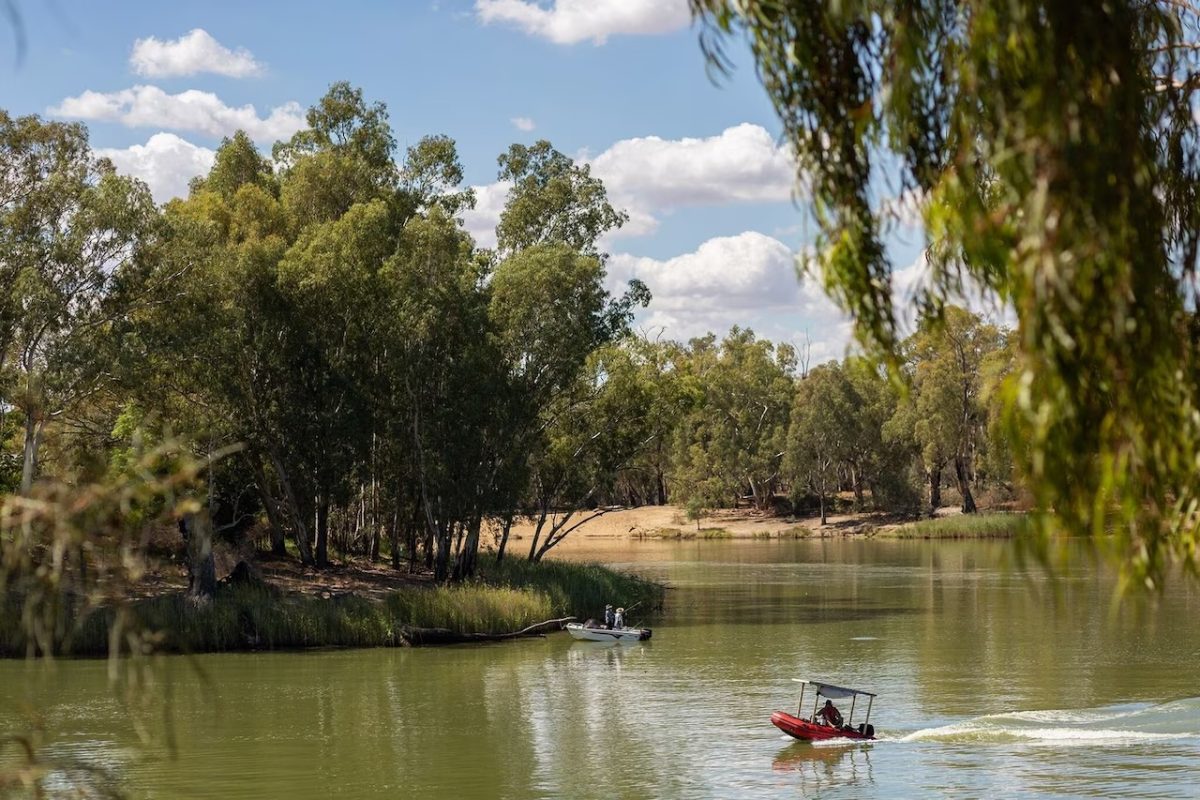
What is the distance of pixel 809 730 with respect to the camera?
949 inches

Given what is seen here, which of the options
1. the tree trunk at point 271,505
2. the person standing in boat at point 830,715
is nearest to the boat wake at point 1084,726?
the person standing in boat at point 830,715

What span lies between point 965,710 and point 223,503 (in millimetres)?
25483

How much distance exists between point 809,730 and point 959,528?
6204 centimetres

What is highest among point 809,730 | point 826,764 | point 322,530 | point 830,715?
Answer: point 322,530

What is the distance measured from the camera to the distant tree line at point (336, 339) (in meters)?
36.2

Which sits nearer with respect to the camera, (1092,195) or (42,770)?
(42,770)

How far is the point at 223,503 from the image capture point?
43875 millimetres

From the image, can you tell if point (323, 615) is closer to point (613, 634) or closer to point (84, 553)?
point (613, 634)

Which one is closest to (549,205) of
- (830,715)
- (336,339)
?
(336,339)

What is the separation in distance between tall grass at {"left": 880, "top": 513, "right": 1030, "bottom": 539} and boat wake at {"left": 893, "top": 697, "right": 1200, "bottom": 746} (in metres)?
53.8

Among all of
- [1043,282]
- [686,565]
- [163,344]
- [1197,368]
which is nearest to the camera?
[1043,282]

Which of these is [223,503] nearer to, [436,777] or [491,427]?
[491,427]

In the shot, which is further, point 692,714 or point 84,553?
point 692,714

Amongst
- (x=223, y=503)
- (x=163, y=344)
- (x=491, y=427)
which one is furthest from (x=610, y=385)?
(x=163, y=344)
